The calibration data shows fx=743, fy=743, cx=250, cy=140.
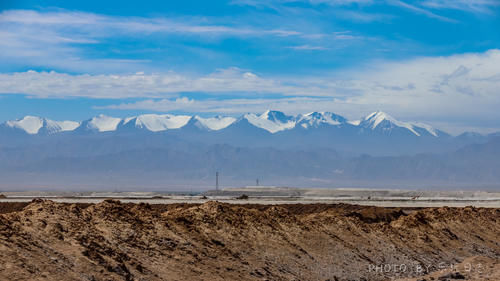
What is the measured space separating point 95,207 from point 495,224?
3386 centimetres

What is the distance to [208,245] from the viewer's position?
1171 inches

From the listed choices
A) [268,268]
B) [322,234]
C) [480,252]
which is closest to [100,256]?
[268,268]

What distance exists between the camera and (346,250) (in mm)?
35188

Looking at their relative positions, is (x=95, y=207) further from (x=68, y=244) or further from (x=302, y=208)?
(x=302, y=208)

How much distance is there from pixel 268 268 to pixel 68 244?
875cm

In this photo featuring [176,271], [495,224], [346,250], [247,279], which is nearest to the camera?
[176,271]

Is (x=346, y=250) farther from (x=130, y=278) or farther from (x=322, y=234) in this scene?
(x=130, y=278)

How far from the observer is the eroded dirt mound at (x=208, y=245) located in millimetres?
23594

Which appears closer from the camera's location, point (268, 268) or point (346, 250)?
point (268, 268)

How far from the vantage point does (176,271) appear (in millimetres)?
26156

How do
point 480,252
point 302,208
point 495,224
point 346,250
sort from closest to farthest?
point 346,250
point 480,252
point 495,224
point 302,208

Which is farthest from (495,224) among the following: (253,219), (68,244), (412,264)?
(68,244)

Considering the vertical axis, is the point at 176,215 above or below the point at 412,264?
above

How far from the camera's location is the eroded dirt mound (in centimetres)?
2359
